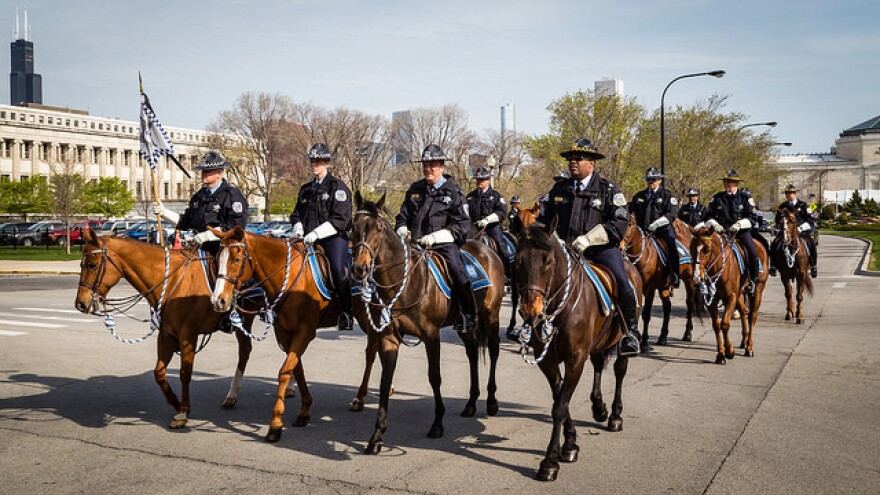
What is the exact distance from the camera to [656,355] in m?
12.3

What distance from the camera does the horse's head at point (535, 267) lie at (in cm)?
647

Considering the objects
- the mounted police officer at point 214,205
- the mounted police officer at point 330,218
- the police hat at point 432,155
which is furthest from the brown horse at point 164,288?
the police hat at point 432,155

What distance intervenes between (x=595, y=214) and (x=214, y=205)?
4.57 metres

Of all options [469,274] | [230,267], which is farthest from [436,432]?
[230,267]

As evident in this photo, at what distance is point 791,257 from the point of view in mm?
16438

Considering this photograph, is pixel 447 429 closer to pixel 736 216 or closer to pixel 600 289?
pixel 600 289

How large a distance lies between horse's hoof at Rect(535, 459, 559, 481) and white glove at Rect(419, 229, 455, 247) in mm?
2669

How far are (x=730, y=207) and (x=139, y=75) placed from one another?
11227 mm

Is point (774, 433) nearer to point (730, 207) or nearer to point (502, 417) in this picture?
point (502, 417)

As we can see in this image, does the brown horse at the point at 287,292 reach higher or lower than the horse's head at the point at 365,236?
lower

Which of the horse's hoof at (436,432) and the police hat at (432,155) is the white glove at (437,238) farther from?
the horse's hoof at (436,432)

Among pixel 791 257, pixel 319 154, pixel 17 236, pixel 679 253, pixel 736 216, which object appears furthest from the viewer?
pixel 17 236

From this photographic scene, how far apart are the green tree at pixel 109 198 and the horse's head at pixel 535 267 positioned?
6788 cm

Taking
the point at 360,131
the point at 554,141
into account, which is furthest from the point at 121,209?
the point at 554,141
